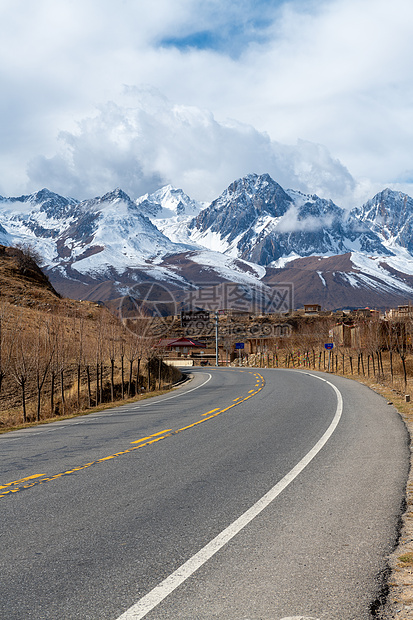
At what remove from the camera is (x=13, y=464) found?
927 centimetres

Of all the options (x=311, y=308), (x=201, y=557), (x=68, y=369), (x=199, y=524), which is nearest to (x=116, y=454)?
(x=199, y=524)

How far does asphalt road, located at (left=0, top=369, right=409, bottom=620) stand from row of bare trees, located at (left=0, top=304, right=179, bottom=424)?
1490 centimetres

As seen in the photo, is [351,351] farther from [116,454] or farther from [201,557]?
[201,557]

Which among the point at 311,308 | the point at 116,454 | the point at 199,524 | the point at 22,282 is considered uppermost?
the point at 22,282

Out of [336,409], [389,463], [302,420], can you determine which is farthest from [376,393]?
[389,463]

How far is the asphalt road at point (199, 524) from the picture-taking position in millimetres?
3988

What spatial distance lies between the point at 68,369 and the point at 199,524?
3057 centimetres

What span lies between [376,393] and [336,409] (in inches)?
259

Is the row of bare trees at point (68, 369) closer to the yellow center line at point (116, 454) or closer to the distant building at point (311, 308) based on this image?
the yellow center line at point (116, 454)

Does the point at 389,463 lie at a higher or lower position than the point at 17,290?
lower

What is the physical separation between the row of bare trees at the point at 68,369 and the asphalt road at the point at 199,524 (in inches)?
587

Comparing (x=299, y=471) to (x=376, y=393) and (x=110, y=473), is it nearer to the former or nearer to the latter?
(x=110, y=473)

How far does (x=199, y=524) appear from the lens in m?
5.69

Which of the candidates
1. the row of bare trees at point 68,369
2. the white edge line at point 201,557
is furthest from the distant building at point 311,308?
the white edge line at point 201,557
